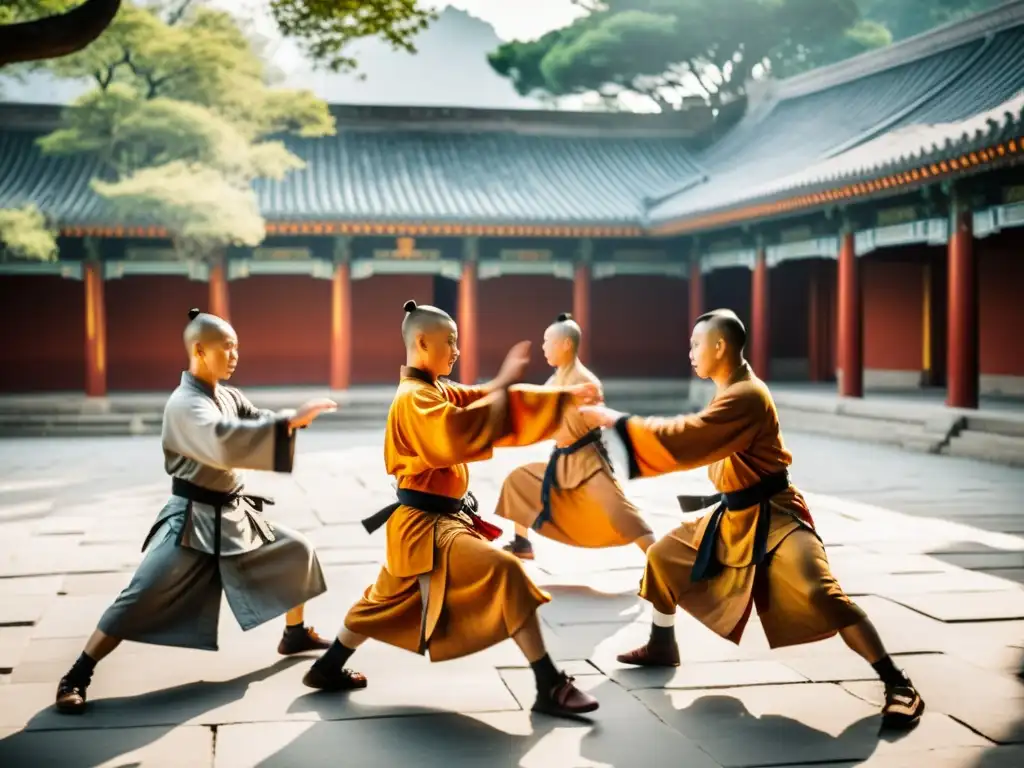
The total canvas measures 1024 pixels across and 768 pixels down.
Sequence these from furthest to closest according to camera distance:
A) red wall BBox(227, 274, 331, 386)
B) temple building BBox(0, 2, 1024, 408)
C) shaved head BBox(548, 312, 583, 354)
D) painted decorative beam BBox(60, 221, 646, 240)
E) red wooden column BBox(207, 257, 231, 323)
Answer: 1. red wall BBox(227, 274, 331, 386)
2. red wooden column BBox(207, 257, 231, 323)
3. painted decorative beam BBox(60, 221, 646, 240)
4. temple building BBox(0, 2, 1024, 408)
5. shaved head BBox(548, 312, 583, 354)

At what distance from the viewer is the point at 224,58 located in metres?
14.3

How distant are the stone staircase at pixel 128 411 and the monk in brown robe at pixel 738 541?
464 inches

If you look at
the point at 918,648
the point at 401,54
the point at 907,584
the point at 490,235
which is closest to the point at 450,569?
the point at 918,648

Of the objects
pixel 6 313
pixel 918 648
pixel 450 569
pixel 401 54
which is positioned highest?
pixel 401 54

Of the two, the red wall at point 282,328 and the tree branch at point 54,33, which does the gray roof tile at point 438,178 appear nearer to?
the red wall at point 282,328

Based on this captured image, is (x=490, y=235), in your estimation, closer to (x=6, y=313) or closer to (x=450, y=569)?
(x=6, y=313)

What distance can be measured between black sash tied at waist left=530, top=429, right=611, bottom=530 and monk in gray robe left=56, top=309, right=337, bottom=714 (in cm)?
169

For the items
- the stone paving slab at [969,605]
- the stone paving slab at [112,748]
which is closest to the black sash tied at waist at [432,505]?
the stone paving slab at [112,748]

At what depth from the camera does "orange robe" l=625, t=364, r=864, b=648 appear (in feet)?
11.6

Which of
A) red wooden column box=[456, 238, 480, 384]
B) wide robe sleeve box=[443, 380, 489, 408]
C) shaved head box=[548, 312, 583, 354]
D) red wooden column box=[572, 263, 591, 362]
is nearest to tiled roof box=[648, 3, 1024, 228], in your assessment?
red wooden column box=[572, 263, 591, 362]

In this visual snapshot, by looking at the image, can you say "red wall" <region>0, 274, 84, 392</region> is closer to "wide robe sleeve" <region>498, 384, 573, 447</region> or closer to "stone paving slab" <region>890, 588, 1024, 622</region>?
"stone paving slab" <region>890, 588, 1024, 622</region>

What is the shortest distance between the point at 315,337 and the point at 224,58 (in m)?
5.54

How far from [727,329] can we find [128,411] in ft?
44.3

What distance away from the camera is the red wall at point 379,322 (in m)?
18.8
